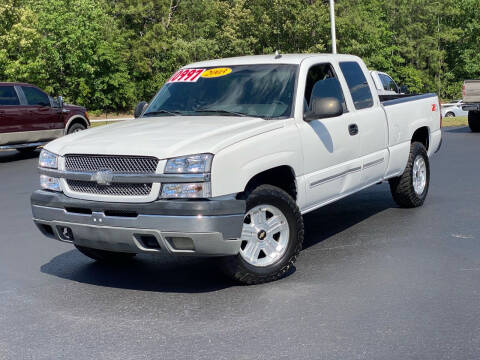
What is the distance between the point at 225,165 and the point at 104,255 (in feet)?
6.54

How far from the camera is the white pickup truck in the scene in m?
5.39

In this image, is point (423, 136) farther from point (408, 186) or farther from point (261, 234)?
point (261, 234)

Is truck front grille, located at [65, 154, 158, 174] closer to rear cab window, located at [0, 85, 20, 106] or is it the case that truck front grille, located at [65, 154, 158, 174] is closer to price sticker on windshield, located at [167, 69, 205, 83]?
price sticker on windshield, located at [167, 69, 205, 83]

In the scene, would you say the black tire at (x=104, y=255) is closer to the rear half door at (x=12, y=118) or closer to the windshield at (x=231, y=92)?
the windshield at (x=231, y=92)

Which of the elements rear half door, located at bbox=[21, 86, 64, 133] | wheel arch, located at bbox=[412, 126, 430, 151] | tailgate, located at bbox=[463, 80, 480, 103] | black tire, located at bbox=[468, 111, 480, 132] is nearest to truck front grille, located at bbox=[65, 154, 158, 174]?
wheel arch, located at bbox=[412, 126, 430, 151]

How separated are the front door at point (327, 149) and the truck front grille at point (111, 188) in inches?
63.4

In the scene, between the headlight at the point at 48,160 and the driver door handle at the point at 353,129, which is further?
the driver door handle at the point at 353,129

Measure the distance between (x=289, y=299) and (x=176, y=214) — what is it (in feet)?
3.53

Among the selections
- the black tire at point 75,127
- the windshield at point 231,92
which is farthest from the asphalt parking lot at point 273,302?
the black tire at point 75,127

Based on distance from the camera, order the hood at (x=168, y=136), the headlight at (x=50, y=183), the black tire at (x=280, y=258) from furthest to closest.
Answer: the headlight at (x=50, y=183) < the black tire at (x=280, y=258) < the hood at (x=168, y=136)

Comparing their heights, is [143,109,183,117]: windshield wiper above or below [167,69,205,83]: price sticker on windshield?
below

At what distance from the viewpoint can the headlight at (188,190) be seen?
5.37 meters

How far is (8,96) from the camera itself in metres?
18.3

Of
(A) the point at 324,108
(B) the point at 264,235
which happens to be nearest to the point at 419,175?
(A) the point at 324,108
